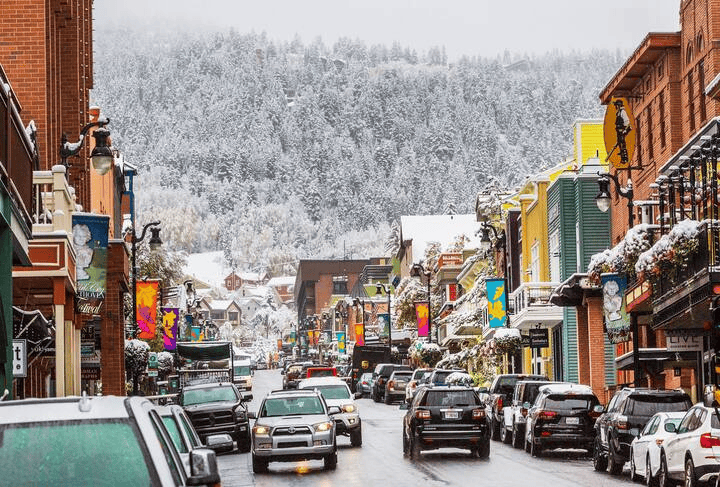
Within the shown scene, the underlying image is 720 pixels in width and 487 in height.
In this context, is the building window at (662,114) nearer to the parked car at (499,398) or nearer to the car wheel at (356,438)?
the parked car at (499,398)

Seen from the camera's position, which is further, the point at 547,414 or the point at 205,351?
the point at 205,351

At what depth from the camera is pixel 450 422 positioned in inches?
1377

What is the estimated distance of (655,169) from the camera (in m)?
50.7

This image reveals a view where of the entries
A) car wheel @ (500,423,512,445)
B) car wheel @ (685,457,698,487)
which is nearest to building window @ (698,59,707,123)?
car wheel @ (500,423,512,445)

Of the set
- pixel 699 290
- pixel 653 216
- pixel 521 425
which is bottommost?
pixel 521 425

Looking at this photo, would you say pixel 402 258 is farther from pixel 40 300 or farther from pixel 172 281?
pixel 40 300

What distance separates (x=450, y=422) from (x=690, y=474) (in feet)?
44.2

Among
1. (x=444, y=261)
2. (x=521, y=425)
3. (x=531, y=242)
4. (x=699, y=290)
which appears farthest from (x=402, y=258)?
(x=699, y=290)

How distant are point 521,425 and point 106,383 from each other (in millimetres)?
15871

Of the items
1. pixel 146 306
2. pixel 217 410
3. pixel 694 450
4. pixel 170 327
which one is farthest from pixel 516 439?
pixel 170 327

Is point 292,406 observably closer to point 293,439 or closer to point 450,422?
point 293,439

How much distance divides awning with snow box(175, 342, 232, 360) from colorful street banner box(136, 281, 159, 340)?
16.3 metres

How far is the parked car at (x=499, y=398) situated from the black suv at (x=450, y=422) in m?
8.16

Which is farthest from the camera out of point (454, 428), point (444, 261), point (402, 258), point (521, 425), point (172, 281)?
point (402, 258)
